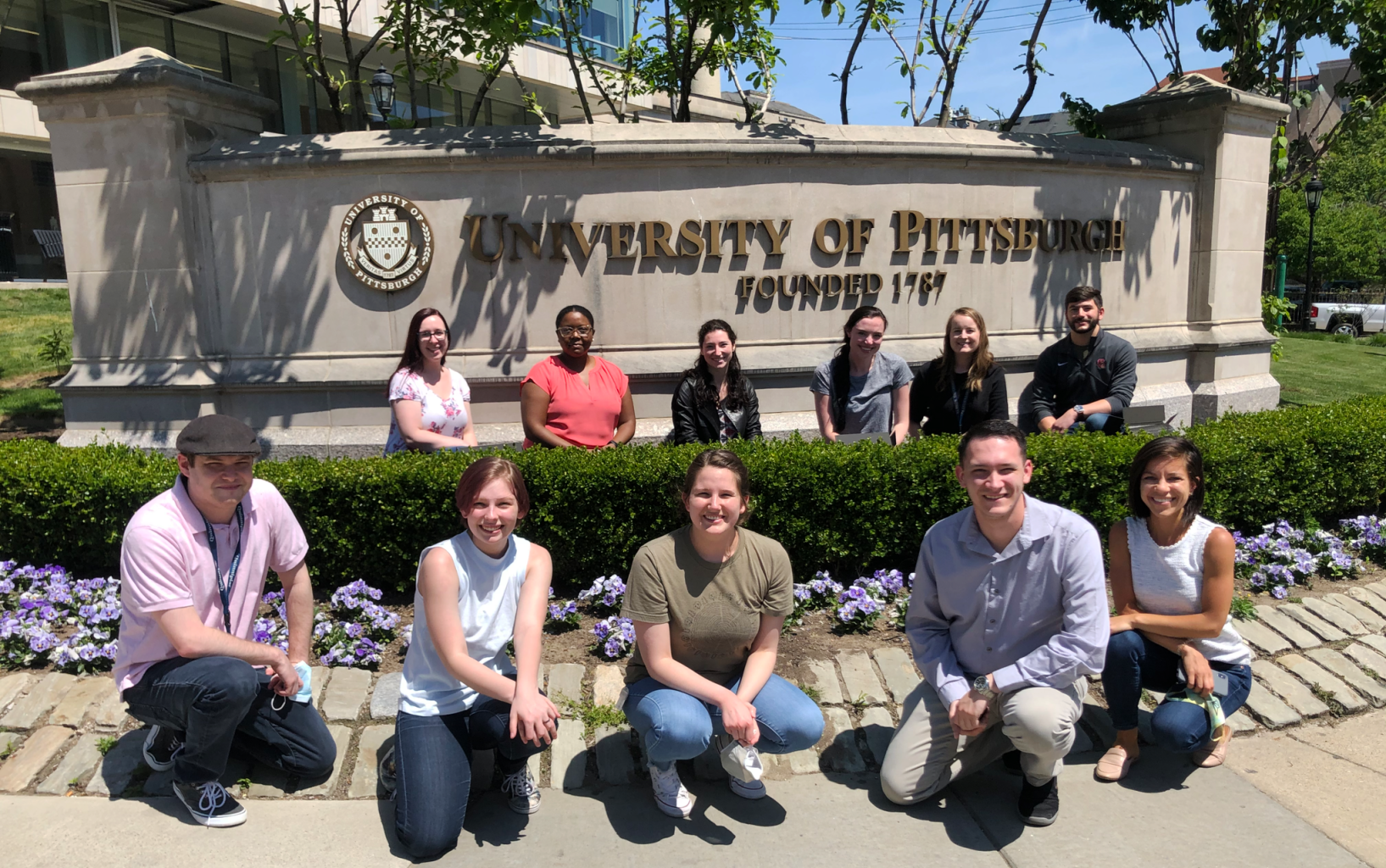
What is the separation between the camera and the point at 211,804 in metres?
3.40

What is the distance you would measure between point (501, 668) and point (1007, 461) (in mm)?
1961

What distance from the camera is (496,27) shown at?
7.28m

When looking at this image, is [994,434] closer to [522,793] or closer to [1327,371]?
[522,793]

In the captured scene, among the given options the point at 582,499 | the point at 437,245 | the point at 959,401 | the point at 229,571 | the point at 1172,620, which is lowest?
the point at 1172,620

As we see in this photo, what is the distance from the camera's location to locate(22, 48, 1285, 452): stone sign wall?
7285mm

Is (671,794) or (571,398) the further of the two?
(571,398)

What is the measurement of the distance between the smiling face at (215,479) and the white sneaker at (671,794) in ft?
5.81

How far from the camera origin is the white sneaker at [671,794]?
347 cm

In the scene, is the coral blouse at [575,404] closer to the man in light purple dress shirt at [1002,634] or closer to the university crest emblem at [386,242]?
the university crest emblem at [386,242]

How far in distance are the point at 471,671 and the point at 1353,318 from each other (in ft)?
98.7

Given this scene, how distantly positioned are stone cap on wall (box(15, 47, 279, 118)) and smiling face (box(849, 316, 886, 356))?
5193 mm

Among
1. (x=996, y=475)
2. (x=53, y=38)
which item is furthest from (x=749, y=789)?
(x=53, y=38)

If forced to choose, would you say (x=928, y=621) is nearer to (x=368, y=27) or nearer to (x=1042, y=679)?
(x=1042, y=679)

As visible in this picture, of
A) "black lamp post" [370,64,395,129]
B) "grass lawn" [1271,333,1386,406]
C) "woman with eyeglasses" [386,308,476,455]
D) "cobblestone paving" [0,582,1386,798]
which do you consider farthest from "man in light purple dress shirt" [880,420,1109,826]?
"black lamp post" [370,64,395,129]
